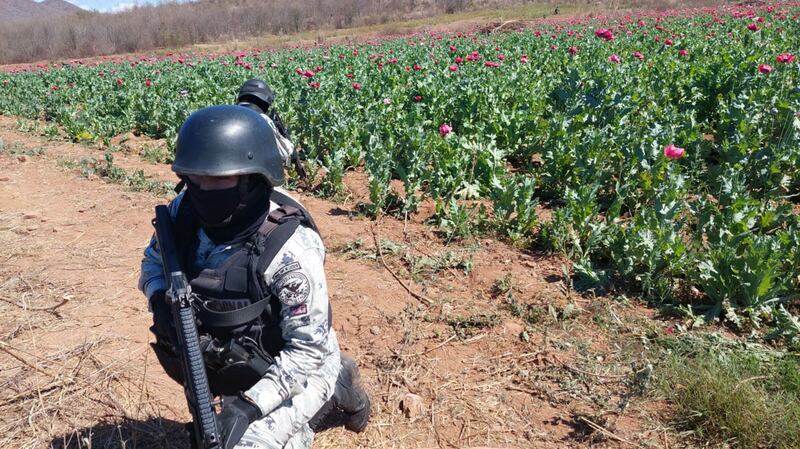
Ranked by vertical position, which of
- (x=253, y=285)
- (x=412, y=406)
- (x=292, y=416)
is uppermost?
(x=253, y=285)

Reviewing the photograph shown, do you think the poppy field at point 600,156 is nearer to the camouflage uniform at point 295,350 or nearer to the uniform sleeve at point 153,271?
the camouflage uniform at point 295,350

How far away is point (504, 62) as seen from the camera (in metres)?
13.7

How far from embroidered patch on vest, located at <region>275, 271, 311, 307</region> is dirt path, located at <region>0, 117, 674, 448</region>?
1.44 m

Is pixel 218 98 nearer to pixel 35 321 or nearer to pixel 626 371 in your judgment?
pixel 35 321

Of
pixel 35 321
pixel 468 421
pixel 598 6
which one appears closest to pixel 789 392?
pixel 468 421

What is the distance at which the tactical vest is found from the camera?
88.0 inches

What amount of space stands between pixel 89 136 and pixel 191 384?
10928 mm

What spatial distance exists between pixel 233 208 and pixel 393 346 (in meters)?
2.10

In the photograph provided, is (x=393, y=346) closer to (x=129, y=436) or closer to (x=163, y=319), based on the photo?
(x=129, y=436)

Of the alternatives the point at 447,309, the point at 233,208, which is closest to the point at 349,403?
the point at 233,208

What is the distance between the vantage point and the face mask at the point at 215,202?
2248 millimetres

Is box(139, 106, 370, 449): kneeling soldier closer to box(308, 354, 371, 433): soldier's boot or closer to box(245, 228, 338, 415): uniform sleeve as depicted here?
box(245, 228, 338, 415): uniform sleeve

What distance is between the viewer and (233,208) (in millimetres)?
2279

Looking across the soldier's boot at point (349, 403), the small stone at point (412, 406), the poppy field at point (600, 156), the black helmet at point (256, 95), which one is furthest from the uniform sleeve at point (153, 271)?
the black helmet at point (256, 95)
